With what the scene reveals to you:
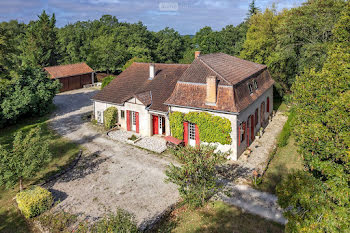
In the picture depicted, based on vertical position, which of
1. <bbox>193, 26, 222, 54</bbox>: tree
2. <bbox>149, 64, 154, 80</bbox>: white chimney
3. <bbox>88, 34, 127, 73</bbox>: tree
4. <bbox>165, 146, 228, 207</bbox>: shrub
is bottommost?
<bbox>165, 146, 228, 207</bbox>: shrub

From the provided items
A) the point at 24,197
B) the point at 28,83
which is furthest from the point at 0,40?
the point at 24,197

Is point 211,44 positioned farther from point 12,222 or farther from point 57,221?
point 12,222

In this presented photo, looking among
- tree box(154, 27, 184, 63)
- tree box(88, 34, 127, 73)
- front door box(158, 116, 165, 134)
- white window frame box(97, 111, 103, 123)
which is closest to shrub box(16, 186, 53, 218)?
front door box(158, 116, 165, 134)

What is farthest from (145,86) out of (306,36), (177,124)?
(306,36)

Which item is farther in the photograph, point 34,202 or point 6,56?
point 6,56

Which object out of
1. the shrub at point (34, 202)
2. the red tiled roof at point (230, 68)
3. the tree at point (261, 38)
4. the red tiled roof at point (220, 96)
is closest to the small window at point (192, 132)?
the red tiled roof at point (220, 96)

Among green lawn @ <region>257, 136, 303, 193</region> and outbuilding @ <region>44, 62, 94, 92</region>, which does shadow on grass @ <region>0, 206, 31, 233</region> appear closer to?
green lawn @ <region>257, 136, 303, 193</region>
